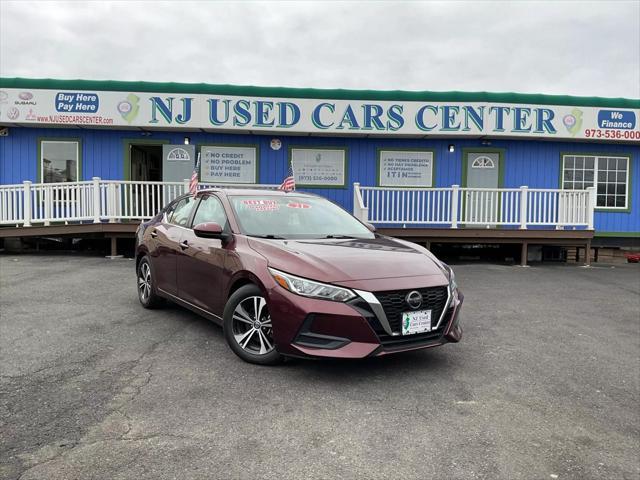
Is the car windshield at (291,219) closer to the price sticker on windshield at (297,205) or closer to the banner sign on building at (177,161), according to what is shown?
the price sticker on windshield at (297,205)

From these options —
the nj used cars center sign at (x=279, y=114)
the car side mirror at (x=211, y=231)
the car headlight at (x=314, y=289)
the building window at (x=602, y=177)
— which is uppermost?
the nj used cars center sign at (x=279, y=114)

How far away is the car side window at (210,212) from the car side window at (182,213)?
22 cm

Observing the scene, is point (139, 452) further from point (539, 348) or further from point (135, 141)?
point (135, 141)

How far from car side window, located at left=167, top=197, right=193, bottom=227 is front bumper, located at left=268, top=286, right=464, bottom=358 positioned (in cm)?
219

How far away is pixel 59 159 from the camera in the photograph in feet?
43.8

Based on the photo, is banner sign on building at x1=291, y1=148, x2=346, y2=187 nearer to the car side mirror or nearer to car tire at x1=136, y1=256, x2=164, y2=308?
car tire at x1=136, y1=256, x2=164, y2=308

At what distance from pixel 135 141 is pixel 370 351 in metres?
11.7

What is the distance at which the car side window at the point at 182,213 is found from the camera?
5.46 metres

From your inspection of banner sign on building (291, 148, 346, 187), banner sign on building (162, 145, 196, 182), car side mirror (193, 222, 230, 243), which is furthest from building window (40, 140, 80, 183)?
car side mirror (193, 222, 230, 243)

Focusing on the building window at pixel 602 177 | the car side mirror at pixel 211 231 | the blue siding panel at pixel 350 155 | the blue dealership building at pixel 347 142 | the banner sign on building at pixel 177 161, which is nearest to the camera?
the car side mirror at pixel 211 231

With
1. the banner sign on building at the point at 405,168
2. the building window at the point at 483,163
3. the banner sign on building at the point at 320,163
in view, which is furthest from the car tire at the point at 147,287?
the building window at the point at 483,163

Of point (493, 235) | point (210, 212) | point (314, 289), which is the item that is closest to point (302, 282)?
point (314, 289)

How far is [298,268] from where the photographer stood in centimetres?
375

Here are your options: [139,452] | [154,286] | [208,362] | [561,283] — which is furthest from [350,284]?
[561,283]
